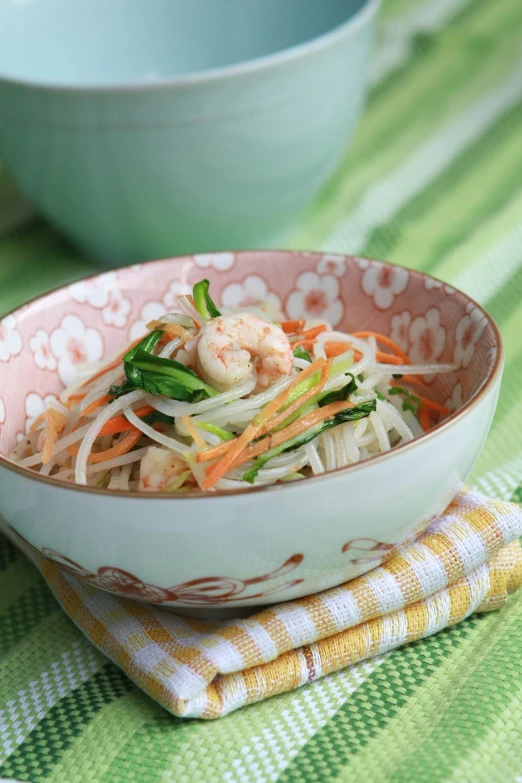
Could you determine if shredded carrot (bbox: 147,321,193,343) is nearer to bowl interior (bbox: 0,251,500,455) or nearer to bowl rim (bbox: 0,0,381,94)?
bowl interior (bbox: 0,251,500,455)

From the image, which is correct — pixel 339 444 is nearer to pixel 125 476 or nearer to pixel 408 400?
pixel 408 400

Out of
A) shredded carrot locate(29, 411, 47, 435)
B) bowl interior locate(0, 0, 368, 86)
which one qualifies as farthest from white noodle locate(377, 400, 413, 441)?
bowl interior locate(0, 0, 368, 86)

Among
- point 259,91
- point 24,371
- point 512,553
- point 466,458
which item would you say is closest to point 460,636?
point 512,553

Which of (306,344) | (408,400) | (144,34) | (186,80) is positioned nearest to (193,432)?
(306,344)

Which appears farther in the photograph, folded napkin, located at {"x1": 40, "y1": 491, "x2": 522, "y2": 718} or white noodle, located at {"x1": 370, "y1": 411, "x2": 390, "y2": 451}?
white noodle, located at {"x1": 370, "y1": 411, "x2": 390, "y2": 451}

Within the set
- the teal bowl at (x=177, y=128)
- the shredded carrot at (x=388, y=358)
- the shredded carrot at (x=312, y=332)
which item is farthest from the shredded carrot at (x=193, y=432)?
the teal bowl at (x=177, y=128)

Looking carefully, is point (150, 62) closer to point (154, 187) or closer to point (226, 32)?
point (226, 32)

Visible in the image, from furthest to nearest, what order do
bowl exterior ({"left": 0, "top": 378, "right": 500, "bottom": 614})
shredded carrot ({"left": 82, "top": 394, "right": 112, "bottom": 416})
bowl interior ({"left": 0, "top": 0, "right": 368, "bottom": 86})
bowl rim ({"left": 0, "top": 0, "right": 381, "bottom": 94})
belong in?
bowl interior ({"left": 0, "top": 0, "right": 368, "bottom": 86}) < bowl rim ({"left": 0, "top": 0, "right": 381, "bottom": 94}) < shredded carrot ({"left": 82, "top": 394, "right": 112, "bottom": 416}) < bowl exterior ({"left": 0, "top": 378, "right": 500, "bottom": 614})
